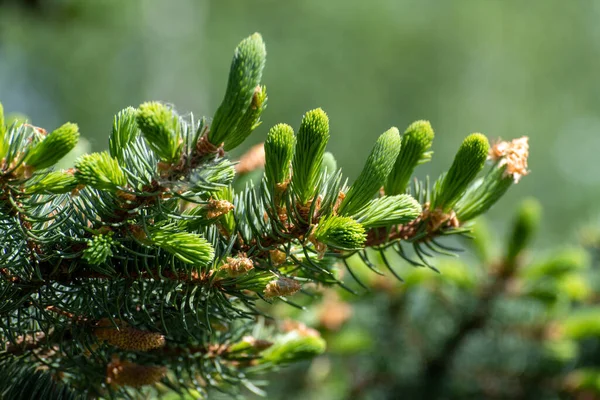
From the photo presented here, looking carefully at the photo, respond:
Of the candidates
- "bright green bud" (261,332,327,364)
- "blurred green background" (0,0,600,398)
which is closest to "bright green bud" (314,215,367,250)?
"bright green bud" (261,332,327,364)

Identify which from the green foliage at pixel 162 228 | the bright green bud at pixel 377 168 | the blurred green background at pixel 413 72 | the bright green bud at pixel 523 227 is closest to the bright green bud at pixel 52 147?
the green foliage at pixel 162 228

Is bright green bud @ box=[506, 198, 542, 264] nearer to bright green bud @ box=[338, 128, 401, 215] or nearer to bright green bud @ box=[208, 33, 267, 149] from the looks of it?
bright green bud @ box=[338, 128, 401, 215]

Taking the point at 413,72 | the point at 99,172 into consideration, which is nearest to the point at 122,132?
the point at 99,172

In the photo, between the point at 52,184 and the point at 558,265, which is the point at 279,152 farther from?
the point at 558,265

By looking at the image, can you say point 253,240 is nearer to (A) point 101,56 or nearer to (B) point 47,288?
(B) point 47,288

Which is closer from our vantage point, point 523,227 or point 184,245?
point 184,245

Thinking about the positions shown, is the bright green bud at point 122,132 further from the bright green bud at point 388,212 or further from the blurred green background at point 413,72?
the blurred green background at point 413,72
